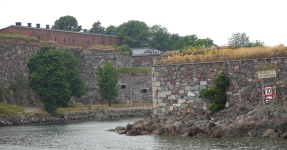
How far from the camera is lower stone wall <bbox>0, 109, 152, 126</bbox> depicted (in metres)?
43.2

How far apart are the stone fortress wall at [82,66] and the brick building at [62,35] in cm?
614

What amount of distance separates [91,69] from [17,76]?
13301 millimetres

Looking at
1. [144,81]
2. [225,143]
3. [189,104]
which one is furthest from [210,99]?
[144,81]

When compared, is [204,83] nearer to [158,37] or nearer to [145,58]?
[145,58]

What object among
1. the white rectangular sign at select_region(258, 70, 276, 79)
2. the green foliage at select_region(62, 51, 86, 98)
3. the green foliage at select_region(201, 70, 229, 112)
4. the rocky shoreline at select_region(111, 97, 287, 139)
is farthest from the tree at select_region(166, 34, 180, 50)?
the white rectangular sign at select_region(258, 70, 276, 79)

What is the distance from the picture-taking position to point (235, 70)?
2270 cm

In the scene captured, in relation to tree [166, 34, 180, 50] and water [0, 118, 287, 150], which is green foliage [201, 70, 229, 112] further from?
tree [166, 34, 180, 50]

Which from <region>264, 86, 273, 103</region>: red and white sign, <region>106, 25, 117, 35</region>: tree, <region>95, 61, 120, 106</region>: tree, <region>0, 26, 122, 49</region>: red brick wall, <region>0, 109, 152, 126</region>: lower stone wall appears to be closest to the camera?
<region>264, 86, 273, 103</region>: red and white sign

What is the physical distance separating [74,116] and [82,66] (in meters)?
18.7

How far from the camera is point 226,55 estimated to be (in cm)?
2350

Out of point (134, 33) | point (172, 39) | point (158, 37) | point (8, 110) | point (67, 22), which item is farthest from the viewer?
point (172, 39)

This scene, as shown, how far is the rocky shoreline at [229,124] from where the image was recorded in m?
19.3

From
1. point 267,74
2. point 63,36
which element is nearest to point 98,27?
point 63,36

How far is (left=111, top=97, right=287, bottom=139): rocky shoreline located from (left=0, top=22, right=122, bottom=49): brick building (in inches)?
1810
